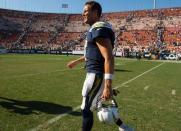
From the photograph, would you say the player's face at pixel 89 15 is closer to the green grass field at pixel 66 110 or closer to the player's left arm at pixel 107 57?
the player's left arm at pixel 107 57

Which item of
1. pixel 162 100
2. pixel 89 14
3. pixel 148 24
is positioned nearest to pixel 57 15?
pixel 148 24

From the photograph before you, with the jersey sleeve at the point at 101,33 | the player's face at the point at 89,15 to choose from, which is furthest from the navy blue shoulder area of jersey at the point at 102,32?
the player's face at the point at 89,15

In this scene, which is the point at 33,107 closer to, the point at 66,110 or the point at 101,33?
the point at 66,110

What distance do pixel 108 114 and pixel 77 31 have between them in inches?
3554

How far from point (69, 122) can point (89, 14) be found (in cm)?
362

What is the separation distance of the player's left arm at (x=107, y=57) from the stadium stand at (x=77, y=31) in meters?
65.6

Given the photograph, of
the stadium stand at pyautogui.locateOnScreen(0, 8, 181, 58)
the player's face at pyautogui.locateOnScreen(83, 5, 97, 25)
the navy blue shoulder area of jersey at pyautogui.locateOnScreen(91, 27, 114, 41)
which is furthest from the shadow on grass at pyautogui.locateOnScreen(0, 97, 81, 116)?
the stadium stand at pyautogui.locateOnScreen(0, 8, 181, 58)

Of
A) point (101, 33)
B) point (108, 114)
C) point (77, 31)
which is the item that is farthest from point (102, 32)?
point (77, 31)

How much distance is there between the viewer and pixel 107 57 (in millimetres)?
5250

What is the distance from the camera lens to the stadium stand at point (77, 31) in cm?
7981

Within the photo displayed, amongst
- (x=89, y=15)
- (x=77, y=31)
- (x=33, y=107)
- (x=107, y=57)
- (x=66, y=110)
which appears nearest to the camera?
(x=107, y=57)

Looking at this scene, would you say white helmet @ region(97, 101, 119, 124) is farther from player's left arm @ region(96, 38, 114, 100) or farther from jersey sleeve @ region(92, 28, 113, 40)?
jersey sleeve @ region(92, 28, 113, 40)

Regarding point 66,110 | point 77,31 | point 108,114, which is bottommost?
point 66,110

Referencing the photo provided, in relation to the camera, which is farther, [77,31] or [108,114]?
[77,31]
